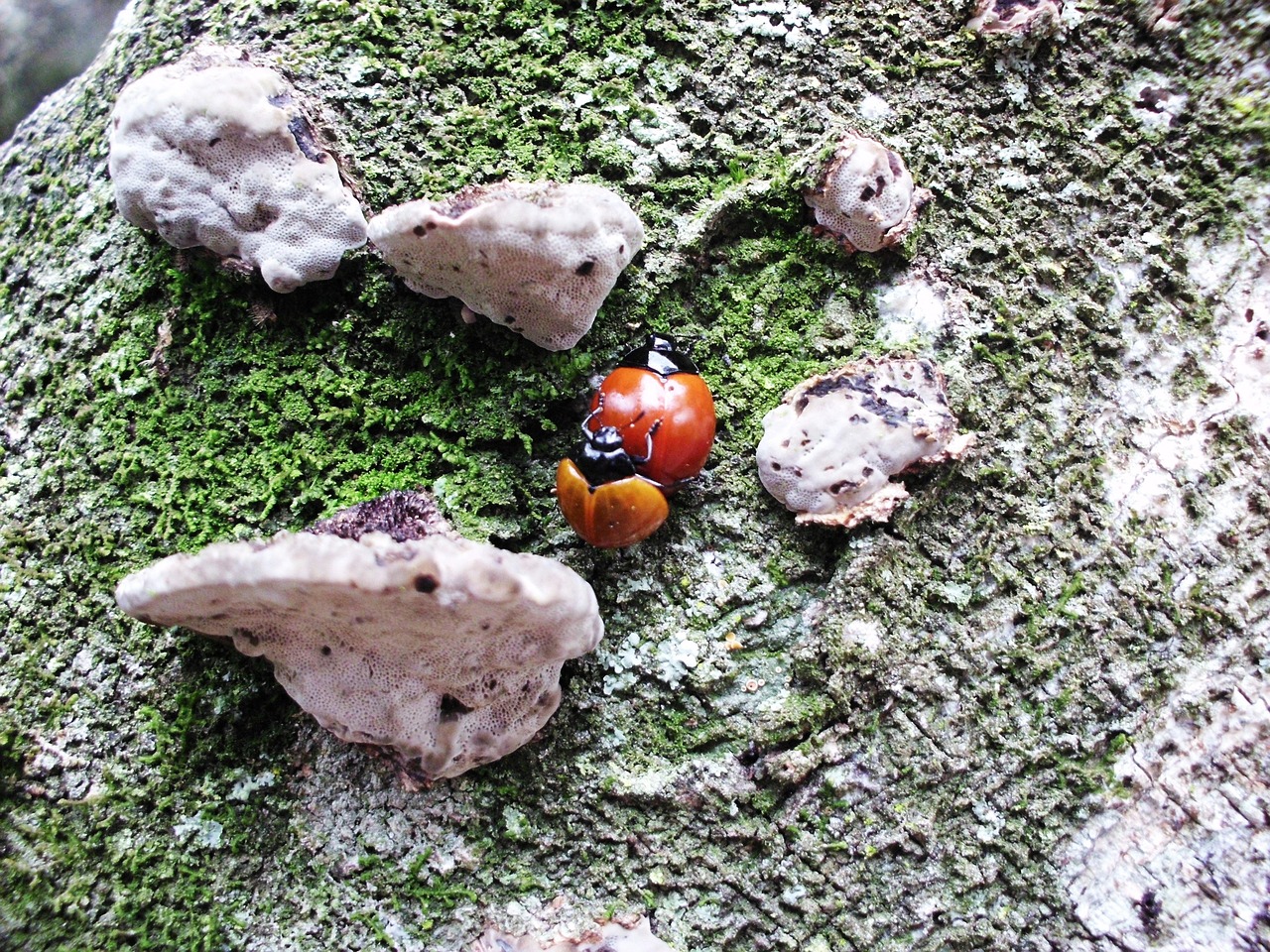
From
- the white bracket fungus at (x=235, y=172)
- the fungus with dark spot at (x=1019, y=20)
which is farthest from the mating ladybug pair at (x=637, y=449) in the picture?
the fungus with dark spot at (x=1019, y=20)

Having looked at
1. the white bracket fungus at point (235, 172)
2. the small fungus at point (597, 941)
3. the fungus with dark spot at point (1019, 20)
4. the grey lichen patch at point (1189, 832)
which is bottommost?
the small fungus at point (597, 941)

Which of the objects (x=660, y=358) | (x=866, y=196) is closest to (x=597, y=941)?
(x=660, y=358)

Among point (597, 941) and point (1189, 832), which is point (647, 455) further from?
point (1189, 832)

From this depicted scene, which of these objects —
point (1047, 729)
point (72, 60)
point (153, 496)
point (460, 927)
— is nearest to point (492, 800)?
point (460, 927)

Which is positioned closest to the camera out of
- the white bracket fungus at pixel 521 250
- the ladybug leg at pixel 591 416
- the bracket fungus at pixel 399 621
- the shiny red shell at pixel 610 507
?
the bracket fungus at pixel 399 621

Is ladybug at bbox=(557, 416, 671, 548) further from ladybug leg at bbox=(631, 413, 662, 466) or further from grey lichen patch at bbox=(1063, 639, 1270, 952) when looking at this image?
grey lichen patch at bbox=(1063, 639, 1270, 952)

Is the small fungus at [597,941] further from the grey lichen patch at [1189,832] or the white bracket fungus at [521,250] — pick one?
the white bracket fungus at [521,250]

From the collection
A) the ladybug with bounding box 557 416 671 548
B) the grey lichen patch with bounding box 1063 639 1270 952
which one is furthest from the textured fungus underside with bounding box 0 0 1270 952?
the ladybug with bounding box 557 416 671 548
